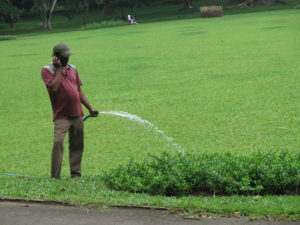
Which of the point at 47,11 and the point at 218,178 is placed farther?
the point at 47,11

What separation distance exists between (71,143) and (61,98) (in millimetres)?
709

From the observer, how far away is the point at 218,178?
6863 millimetres

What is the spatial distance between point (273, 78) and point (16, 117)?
697cm

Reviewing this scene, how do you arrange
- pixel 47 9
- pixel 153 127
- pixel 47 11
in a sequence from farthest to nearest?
pixel 47 11, pixel 47 9, pixel 153 127

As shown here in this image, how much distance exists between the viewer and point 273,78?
18.2 m

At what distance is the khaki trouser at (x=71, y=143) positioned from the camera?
8.38 metres

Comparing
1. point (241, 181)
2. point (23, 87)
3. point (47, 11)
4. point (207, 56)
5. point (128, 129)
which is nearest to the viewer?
point (241, 181)

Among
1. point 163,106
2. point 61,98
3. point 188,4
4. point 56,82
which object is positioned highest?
point 56,82

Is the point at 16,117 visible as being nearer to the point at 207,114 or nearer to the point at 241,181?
the point at 207,114

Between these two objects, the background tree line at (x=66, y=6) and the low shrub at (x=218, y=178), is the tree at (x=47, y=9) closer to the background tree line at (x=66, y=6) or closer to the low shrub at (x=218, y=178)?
the background tree line at (x=66, y=6)

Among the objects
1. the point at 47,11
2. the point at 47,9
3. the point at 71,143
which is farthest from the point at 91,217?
the point at 47,11

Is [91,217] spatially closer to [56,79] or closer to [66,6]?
[56,79]

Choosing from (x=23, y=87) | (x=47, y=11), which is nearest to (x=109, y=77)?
(x=23, y=87)

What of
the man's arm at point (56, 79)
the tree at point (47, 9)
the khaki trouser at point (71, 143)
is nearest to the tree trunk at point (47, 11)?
the tree at point (47, 9)
